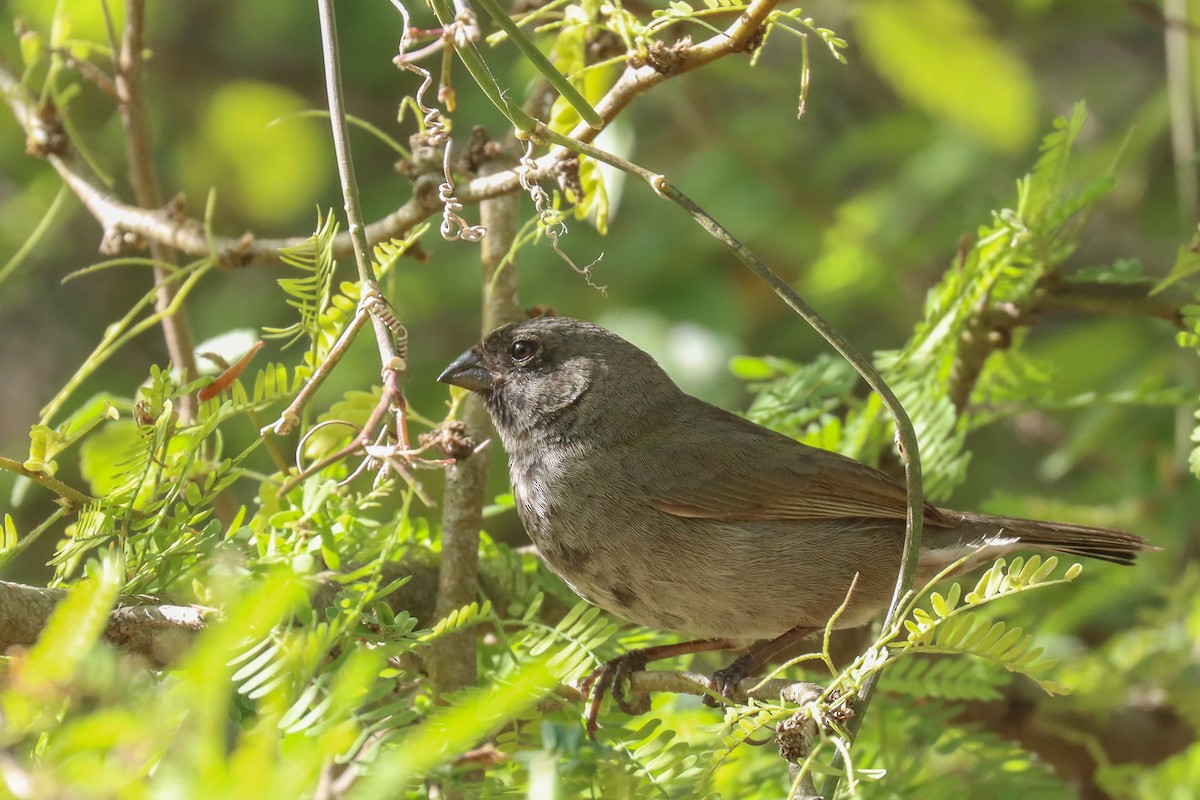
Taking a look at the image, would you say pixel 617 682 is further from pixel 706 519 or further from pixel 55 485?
pixel 55 485

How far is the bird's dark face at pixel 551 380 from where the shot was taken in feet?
13.1

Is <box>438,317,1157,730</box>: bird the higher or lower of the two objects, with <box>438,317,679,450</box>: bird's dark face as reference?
lower

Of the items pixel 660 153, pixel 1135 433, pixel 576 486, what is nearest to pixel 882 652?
pixel 576 486

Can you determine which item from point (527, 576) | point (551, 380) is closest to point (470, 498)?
point (527, 576)

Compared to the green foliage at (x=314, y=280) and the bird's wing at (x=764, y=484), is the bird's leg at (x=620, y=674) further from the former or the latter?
the green foliage at (x=314, y=280)

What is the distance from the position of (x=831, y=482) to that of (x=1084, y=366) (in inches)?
103

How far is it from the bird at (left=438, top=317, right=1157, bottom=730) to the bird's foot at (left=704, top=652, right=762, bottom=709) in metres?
0.01

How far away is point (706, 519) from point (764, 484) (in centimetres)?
22

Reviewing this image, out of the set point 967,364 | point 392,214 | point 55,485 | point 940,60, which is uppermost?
point 940,60

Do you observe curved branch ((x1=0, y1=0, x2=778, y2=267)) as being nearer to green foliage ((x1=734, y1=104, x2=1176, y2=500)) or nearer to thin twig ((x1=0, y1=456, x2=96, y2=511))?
thin twig ((x1=0, y1=456, x2=96, y2=511))

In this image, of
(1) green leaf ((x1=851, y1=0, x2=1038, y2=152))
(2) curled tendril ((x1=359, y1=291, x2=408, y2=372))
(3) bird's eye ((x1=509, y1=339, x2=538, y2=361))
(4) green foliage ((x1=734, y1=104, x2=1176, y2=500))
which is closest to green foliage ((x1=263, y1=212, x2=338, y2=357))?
(2) curled tendril ((x1=359, y1=291, x2=408, y2=372))

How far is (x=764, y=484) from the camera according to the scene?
3697 mm

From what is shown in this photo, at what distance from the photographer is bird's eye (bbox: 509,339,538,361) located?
13.1 feet

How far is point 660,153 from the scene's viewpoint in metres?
7.06
